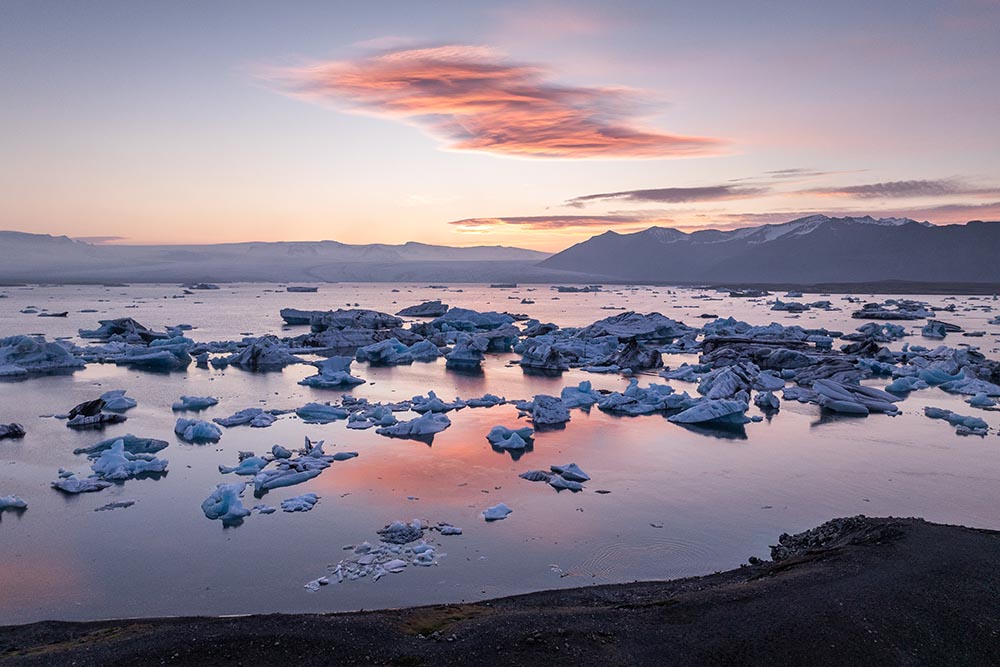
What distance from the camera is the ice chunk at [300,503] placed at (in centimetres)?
912

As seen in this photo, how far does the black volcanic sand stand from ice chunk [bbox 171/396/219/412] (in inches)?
419

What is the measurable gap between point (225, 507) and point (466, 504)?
3.18 m

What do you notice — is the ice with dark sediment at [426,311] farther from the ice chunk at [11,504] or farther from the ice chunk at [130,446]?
the ice chunk at [11,504]

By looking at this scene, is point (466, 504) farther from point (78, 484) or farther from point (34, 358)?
point (34, 358)

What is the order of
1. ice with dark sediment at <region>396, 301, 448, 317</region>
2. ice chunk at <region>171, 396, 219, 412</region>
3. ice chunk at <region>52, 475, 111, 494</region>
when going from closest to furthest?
ice chunk at <region>52, 475, 111, 494</region>, ice chunk at <region>171, 396, 219, 412</region>, ice with dark sediment at <region>396, 301, 448, 317</region>

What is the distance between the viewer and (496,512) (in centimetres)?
888

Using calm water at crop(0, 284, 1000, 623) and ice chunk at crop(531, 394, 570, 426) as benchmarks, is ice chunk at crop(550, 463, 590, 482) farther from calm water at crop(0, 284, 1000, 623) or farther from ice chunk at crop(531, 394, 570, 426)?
ice chunk at crop(531, 394, 570, 426)

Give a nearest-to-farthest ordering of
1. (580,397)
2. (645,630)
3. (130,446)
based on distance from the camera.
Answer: (645,630) < (130,446) < (580,397)

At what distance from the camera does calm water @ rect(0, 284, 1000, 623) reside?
A: 6.98 meters

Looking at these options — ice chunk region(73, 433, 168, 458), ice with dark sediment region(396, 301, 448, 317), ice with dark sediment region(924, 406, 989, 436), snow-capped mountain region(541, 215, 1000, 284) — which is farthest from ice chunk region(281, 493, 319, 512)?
snow-capped mountain region(541, 215, 1000, 284)

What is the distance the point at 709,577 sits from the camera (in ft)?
23.1

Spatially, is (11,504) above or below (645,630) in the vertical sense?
below

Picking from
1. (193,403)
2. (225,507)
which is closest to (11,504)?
(225,507)

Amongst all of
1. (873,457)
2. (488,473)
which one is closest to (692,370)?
(873,457)
